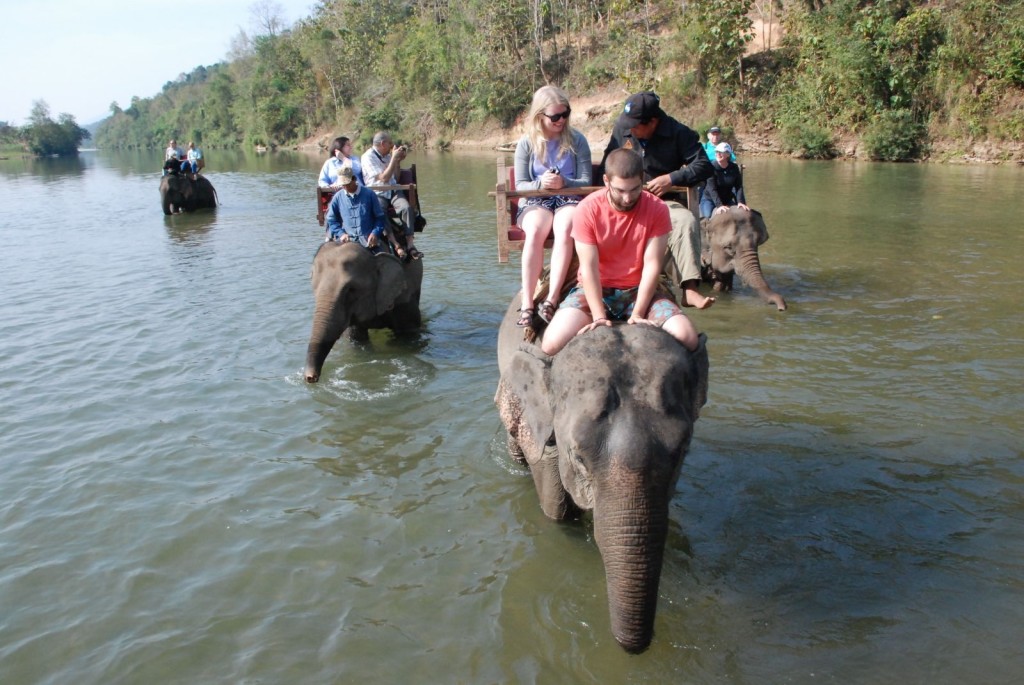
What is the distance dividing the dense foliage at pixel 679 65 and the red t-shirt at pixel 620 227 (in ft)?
83.0

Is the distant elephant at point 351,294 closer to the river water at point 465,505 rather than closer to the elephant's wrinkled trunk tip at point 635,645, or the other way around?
the river water at point 465,505

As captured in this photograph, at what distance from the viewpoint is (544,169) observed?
6016 mm

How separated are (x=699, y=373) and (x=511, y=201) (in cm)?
282

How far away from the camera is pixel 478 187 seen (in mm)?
25750

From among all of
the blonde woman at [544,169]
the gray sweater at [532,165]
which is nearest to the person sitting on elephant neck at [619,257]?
the blonde woman at [544,169]

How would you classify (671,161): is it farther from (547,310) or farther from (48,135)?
(48,135)

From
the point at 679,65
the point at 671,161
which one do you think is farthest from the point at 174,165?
the point at 679,65

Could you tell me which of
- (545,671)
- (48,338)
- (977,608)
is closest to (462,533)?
(545,671)

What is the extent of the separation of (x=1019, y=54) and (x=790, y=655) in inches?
1073

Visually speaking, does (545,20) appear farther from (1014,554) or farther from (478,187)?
(1014,554)

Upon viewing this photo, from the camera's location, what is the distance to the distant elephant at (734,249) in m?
10.2

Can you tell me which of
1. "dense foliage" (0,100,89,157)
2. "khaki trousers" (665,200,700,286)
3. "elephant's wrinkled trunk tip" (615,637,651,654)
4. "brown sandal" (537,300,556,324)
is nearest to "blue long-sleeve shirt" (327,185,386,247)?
"khaki trousers" (665,200,700,286)

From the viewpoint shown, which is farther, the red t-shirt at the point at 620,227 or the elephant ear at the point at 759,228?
the elephant ear at the point at 759,228

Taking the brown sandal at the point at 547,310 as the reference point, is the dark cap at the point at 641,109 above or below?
above
